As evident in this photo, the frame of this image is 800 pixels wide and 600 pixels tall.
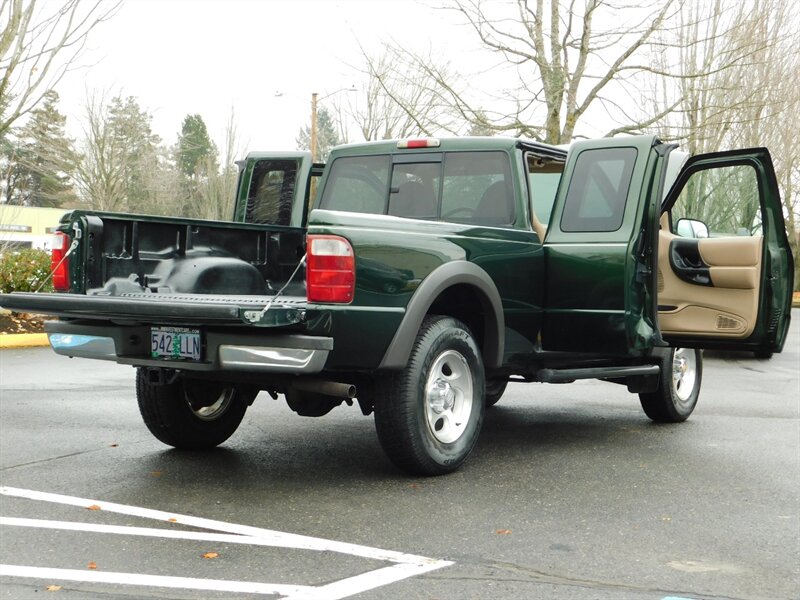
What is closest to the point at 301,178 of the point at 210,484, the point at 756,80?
the point at 210,484

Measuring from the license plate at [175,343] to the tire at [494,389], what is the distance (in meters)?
3.24

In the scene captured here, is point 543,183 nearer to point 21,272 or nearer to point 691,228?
A: point 691,228

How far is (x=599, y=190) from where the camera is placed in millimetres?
6477

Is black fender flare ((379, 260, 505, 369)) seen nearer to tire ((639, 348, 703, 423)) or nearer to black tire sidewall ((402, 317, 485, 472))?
black tire sidewall ((402, 317, 485, 472))

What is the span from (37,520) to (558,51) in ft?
52.5

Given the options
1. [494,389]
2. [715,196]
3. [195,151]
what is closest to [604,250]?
[494,389]

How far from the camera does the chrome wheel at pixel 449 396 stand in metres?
5.61

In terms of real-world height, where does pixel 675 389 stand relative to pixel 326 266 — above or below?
below

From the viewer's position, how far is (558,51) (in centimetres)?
1870

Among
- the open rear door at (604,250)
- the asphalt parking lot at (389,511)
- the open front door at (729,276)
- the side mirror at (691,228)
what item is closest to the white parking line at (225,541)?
the asphalt parking lot at (389,511)

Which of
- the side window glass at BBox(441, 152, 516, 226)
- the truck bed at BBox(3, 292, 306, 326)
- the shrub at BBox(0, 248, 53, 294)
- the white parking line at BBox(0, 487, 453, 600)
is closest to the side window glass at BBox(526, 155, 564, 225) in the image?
the side window glass at BBox(441, 152, 516, 226)

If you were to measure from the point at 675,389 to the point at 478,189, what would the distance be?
2.67 metres

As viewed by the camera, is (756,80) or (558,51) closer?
(558,51)

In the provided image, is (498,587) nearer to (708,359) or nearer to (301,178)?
(301,178)
